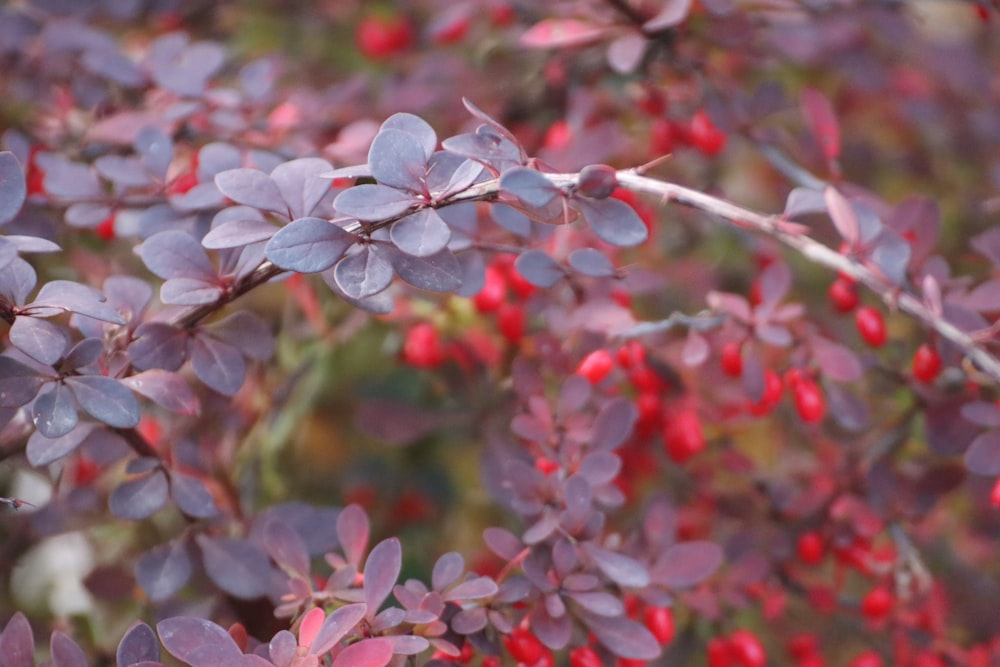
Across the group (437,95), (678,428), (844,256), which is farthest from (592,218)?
(437,95)

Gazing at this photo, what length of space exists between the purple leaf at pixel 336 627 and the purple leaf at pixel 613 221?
1.06 ft

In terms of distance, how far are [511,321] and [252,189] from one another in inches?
17.3

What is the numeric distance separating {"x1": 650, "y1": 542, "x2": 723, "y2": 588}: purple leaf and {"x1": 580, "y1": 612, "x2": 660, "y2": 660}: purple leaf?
0.10 m

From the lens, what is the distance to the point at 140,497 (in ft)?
2.51

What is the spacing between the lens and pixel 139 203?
2.97ft

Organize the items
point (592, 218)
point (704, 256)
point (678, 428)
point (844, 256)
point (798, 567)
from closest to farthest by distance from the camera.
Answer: point (592, 218) → point (844, 256) → point (678, 428) → point (798, 567) → point (704, 256)

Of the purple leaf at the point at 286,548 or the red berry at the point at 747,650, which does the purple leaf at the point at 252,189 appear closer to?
the purple leaf at the point at 286,548

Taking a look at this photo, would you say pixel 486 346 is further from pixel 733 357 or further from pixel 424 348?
pixel 733 357

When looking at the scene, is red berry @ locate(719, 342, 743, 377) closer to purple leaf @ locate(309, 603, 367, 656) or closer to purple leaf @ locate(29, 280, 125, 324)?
purple leaf @ locate(309, 603, 367, 656)

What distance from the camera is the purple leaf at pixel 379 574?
2.22 ft

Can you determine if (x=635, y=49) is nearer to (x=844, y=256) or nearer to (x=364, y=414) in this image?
(x=844, y=256)

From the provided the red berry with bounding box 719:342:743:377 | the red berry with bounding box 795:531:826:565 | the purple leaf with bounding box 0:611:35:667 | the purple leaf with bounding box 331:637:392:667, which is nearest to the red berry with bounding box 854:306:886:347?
the red berry with bounding box 719:342:743:377

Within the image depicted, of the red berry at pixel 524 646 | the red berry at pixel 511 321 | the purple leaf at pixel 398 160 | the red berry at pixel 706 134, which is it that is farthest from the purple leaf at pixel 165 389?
the red berry at pixel 706 134

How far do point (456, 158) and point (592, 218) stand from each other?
113 millimetres
